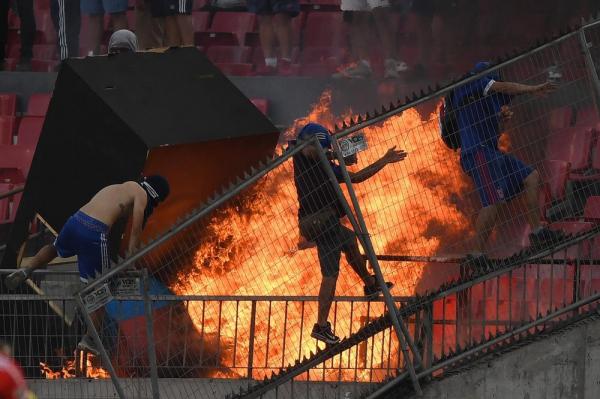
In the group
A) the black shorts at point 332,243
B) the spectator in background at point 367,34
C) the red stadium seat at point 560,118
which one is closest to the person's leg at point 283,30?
the spectator in background at point 367,34

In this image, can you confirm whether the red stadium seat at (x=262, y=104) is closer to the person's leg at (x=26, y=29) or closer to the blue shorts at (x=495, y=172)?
the person's leg at (x=26, y=29)

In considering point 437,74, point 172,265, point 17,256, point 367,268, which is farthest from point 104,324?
point 437,74

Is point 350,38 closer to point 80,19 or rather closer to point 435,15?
point 435,15

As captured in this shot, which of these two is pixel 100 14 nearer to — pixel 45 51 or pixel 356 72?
pixel 45 51

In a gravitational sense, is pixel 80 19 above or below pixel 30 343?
above

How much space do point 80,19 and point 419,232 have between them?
9115 mm

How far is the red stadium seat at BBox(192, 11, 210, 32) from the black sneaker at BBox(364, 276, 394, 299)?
9434mm

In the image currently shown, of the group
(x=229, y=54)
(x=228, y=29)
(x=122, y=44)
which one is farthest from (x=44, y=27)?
(x=122, y=44)

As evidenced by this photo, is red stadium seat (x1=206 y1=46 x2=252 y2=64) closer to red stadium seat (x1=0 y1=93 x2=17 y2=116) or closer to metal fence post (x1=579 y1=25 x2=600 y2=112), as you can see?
red stadium seat (x1=0 y1=93 x2=17 y2=116)

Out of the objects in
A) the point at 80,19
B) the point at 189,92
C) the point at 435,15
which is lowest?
the point at 189,92

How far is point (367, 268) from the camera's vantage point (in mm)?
9641

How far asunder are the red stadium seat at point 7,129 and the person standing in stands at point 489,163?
792 cm

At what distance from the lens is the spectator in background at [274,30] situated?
1669 cm

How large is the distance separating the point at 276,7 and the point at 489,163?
24.8ft
